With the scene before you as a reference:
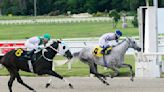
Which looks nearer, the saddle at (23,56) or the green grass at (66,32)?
the saddle at (23,56)

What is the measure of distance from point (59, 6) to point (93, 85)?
9323 cm

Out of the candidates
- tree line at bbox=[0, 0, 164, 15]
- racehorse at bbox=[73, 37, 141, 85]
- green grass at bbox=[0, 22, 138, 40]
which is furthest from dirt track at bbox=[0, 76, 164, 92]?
tree line at bbox=[0, 0, 164, 15]

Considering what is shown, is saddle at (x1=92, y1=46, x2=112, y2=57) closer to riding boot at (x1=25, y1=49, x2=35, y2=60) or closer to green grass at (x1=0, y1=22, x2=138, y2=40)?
riding boot at (x1=25, y1=49, x2=35, y2=60)

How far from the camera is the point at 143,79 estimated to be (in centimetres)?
1539

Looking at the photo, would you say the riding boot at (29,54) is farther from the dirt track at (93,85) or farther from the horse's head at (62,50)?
the dirt track at (93,85)

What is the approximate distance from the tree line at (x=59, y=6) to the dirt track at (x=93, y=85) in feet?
261

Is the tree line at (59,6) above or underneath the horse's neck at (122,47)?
above

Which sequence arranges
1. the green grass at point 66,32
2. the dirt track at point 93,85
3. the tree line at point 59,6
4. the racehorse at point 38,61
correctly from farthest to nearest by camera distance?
the tree line at point 59,6, the green grass at point 66,32, the dirt track at point 93,85, the racehorse at point 38,61

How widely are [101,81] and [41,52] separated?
193 cm

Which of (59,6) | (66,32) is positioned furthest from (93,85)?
(59,6)

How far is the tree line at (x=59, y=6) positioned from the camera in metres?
99.5

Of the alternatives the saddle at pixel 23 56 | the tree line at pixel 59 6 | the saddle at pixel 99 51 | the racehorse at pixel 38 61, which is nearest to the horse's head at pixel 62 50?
the racehorse at pixel 38 61

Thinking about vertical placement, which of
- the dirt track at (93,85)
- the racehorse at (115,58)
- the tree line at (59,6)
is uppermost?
the tree line at (59,6)

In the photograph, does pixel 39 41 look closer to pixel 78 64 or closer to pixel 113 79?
pixel 113 79
